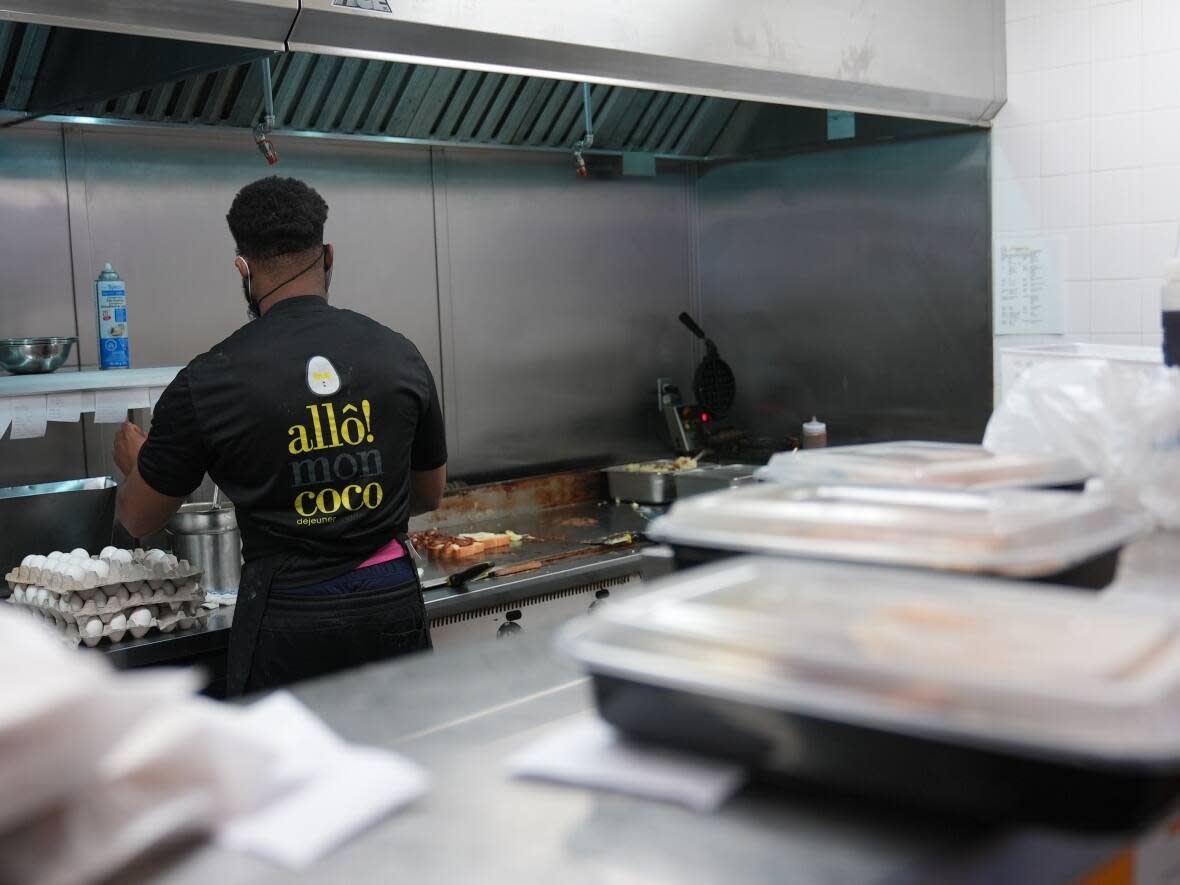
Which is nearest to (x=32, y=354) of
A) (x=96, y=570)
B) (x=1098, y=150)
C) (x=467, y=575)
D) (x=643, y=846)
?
(x=96, y=570)

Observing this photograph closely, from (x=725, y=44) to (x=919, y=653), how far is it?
2628 millimetres

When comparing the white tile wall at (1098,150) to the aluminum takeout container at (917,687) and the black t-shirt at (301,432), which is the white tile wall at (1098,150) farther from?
the aluminum takeout container at (917,687)

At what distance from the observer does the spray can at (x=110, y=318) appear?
330 centimetres

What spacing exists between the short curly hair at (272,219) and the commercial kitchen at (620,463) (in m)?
0.29

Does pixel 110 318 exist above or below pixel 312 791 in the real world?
above

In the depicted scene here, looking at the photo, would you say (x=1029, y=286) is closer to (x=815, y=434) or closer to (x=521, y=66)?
(x=815, y=434)

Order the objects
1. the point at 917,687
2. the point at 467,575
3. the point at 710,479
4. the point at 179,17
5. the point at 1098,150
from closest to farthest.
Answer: the point at 917,687, the point at 179,17, the point at 467,575, the point at 1098,150, the point at 710,479

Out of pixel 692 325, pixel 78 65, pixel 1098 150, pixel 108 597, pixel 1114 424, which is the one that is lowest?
pixel 108 597

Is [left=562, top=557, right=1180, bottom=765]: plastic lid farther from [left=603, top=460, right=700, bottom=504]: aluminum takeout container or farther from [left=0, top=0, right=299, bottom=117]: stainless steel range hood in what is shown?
[left=603, top=460, right=700, bottom=504]: aluminum takeout container

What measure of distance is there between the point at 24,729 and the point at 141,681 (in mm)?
132

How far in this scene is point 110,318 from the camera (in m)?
3.31

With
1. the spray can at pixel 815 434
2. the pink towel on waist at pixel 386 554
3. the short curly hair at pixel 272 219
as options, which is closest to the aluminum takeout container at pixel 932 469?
the pink towel on waist at pixel 386 554

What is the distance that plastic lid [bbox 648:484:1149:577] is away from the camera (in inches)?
47.9

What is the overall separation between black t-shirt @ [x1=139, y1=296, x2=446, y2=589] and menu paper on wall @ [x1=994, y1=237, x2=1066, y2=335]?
244cm
